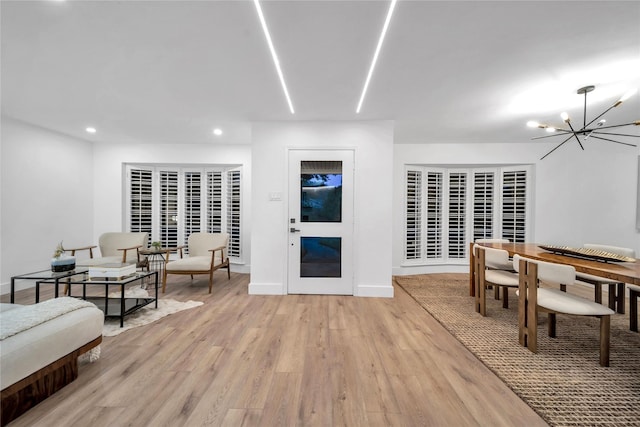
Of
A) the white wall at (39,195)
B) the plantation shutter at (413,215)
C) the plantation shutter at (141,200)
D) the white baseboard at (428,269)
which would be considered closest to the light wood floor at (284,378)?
the white baseboard at (428,269)

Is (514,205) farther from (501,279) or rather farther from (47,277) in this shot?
(47,277)

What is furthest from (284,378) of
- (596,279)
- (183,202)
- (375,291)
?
(183,202)

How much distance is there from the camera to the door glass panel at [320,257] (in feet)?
12.6

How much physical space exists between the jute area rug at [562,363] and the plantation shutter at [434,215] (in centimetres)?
203

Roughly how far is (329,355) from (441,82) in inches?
118

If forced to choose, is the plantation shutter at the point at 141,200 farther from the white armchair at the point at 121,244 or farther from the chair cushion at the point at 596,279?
the chair cushion at the point at 596,279

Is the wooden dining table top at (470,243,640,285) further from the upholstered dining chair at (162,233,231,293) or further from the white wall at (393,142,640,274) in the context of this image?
the upholstered dining chair at (162,233,231,293)

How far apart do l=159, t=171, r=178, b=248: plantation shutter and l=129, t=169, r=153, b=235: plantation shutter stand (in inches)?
9.2

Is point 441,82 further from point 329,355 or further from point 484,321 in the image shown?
point 329,355


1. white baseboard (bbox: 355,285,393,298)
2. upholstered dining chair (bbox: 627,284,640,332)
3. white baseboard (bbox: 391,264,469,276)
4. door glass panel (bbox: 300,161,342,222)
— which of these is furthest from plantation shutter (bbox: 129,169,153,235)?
upholstered dining chair (bbox: 627,284,640,332)

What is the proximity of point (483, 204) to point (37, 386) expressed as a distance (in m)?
6.62

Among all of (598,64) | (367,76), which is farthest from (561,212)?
(367,76)

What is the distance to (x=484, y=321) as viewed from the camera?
9.50 ft

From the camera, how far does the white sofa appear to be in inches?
56.1
